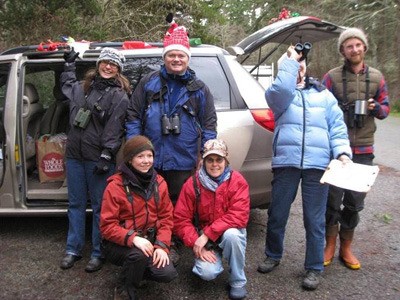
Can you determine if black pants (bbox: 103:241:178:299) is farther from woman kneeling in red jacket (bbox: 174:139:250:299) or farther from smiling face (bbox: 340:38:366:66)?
smiling face (bbox: 340:38:366:66)

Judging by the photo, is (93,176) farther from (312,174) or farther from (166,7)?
(166,7)

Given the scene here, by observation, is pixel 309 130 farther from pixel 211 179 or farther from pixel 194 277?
pixel 194 277

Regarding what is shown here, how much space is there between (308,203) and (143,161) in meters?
1.34

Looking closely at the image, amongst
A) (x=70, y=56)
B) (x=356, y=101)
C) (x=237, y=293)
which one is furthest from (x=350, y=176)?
(x=70, y=56)

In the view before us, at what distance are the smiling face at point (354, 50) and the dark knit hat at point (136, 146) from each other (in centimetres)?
180

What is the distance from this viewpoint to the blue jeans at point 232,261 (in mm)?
3004

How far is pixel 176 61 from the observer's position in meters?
3.11

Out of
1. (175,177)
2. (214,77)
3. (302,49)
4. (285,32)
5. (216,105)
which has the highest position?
(285,32)

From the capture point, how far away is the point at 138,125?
3.25 m

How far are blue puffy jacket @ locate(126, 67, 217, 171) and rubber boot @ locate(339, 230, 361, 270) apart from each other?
58.9 inches

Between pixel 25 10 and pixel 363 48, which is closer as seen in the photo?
pixel 363 48

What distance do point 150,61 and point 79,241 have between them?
1.77 m

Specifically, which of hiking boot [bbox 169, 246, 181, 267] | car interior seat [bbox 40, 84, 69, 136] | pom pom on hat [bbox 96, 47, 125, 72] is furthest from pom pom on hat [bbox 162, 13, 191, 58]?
car interior seat [bbox 40, 84, 69, 136]

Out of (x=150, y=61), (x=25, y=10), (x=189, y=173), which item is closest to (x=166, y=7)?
(x=25, y=10)
